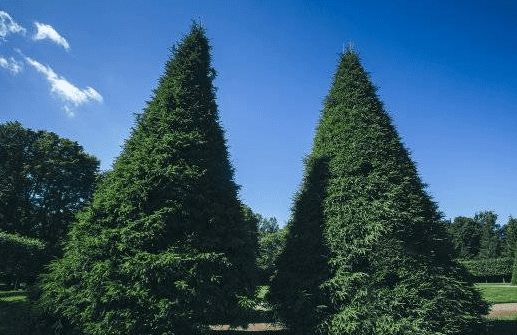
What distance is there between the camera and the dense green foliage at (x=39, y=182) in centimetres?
3803

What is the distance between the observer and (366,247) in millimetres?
10898

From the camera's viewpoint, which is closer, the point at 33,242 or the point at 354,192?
the point at 354,192

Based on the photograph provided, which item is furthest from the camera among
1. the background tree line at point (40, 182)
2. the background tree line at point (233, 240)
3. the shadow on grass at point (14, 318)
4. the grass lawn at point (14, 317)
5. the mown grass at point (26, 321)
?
the background tree line at point (40, 182)

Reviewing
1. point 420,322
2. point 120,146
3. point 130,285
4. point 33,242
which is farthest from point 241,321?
point 33,242

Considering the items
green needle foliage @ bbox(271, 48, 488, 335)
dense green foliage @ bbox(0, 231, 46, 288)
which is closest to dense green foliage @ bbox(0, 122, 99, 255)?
dense green foliage @ bbox(0, 231, 46, 288)

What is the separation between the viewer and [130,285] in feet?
27.8

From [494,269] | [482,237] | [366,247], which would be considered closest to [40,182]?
[366,247]

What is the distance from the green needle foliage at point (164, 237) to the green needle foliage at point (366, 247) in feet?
8.58

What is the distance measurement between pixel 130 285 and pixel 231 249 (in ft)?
11.0

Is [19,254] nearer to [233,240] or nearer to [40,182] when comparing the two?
[40,182]

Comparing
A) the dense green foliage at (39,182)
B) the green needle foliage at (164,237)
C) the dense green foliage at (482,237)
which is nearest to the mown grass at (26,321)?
the green needle foliage at (164,237)

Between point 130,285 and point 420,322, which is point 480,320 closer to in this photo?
point 420,322

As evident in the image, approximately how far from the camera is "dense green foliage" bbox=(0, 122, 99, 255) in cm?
3803

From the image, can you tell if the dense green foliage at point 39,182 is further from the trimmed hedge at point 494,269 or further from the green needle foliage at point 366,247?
the trimmed hedge at point 494,269
